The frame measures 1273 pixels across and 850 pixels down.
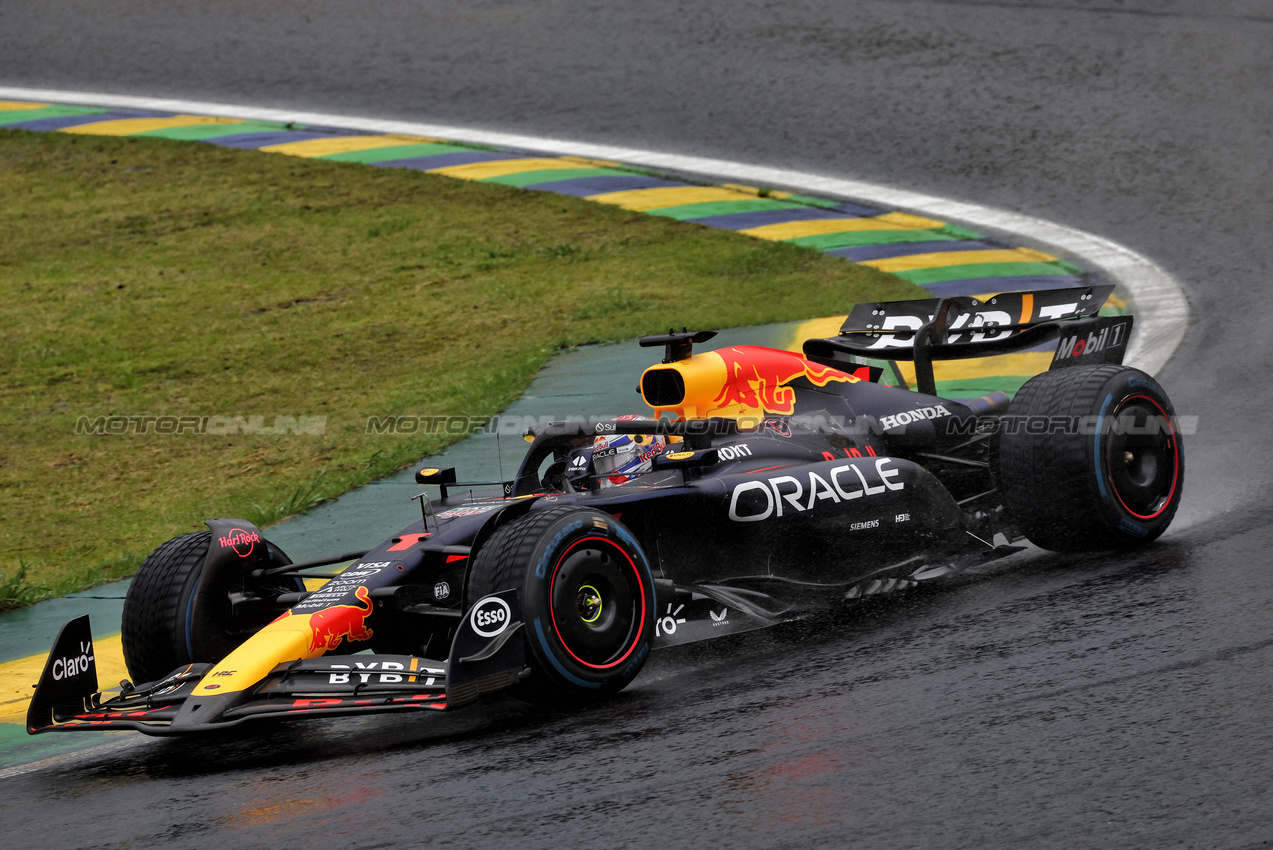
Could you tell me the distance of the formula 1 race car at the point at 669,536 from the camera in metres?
5.14

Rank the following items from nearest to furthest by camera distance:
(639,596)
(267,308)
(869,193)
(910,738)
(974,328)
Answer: (910,738)
(639,596)
(974,328)
(267,308)
(869,193)

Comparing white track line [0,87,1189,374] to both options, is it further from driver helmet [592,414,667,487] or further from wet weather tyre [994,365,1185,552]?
driver helmet [592,414,667,487]

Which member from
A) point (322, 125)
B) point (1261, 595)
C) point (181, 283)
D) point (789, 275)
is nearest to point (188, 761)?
point (1261, 595)

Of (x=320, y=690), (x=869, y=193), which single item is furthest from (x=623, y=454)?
(x=869, y=193)

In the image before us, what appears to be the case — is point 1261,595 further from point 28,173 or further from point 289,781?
point 28,173

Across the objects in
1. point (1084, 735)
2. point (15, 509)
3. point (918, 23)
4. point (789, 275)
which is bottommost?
point (1084, 735)

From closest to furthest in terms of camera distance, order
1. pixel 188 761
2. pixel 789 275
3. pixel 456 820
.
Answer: pixel 456 820 < pixel 188 761 < pixel 789 275

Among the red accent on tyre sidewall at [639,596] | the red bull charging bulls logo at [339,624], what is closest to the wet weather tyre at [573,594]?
the red accent on tyre sidewall at [639,596]

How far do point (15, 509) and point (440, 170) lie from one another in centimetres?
844

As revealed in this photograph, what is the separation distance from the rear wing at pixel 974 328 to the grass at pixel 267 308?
10.5 ft

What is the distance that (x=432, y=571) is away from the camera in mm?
5668

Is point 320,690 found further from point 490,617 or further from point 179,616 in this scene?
point 179,616

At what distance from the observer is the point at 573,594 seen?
5215mm

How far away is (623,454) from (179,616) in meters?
1.91
